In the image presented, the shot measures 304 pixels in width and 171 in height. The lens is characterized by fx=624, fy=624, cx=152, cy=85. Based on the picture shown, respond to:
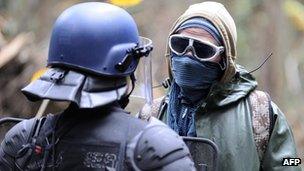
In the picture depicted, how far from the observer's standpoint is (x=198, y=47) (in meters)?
2.78

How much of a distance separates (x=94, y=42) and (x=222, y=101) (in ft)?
3.26

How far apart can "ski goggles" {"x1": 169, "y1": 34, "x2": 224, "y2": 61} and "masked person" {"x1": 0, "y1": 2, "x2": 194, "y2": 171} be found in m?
0.73

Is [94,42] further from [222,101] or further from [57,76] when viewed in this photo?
[222,101]

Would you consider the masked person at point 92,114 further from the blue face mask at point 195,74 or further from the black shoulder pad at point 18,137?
the blue face mask at point 195,74

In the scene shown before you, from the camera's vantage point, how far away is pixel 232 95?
9.24 feet

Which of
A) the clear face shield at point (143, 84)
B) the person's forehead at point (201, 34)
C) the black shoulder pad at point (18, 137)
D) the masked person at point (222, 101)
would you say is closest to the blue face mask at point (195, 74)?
the masked person at point (222, 101)

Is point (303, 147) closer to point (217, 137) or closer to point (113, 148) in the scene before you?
point (217, 137)

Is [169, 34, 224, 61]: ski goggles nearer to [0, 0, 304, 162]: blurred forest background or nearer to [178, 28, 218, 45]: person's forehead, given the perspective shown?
[178, 28, 218, 45]: person's forehead

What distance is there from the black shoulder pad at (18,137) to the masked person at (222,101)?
0.93 meters

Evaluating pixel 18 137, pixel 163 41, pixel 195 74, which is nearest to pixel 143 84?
pixel 195 74

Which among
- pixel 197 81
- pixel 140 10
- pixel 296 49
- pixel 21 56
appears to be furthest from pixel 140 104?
pixel 296 49

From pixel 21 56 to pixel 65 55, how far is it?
3437mm

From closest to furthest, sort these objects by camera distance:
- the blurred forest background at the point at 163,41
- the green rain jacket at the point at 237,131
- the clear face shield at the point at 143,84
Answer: the clear face shield at the point at 143,84 → the green rain jacket at the point at 237,131 → the blurred forest background at the point at 163,41

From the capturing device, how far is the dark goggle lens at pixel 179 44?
280 centimetres
